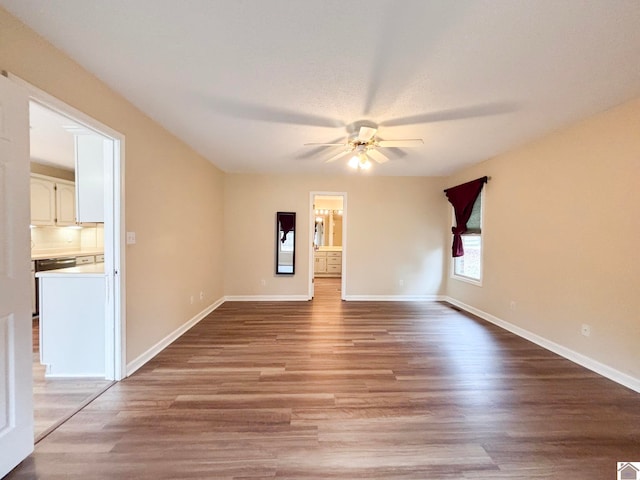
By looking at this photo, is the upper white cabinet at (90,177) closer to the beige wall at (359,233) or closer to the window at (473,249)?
the beige wall at (359,233)

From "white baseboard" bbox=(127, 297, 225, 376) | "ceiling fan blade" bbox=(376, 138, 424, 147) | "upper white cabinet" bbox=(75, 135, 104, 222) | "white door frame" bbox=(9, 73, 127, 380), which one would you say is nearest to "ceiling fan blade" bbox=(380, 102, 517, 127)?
"ceiling fan blade" bbox=(376, 138, 424, 147)

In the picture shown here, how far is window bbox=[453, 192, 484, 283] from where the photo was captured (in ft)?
14.5

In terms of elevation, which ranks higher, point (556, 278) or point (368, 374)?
point (556, 278)

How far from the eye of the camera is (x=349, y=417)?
186cm

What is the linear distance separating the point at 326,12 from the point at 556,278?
344 centimetres

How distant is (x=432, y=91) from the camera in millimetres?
2174

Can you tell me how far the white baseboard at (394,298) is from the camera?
526cm

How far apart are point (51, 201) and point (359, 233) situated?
17.5ft

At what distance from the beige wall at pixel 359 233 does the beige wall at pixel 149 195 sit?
940 millimetres

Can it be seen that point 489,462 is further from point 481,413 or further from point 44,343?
point 44,343

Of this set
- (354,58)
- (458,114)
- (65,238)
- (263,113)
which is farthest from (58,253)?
(458,114)

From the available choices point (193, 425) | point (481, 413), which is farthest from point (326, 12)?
point (481, 413)

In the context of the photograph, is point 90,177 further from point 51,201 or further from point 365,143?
point 51,201

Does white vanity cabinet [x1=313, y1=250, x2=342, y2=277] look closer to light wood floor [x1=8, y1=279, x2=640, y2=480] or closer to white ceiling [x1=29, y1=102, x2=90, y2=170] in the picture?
light wood floor [x1=8, y1=279, x2=640, y2=480]
